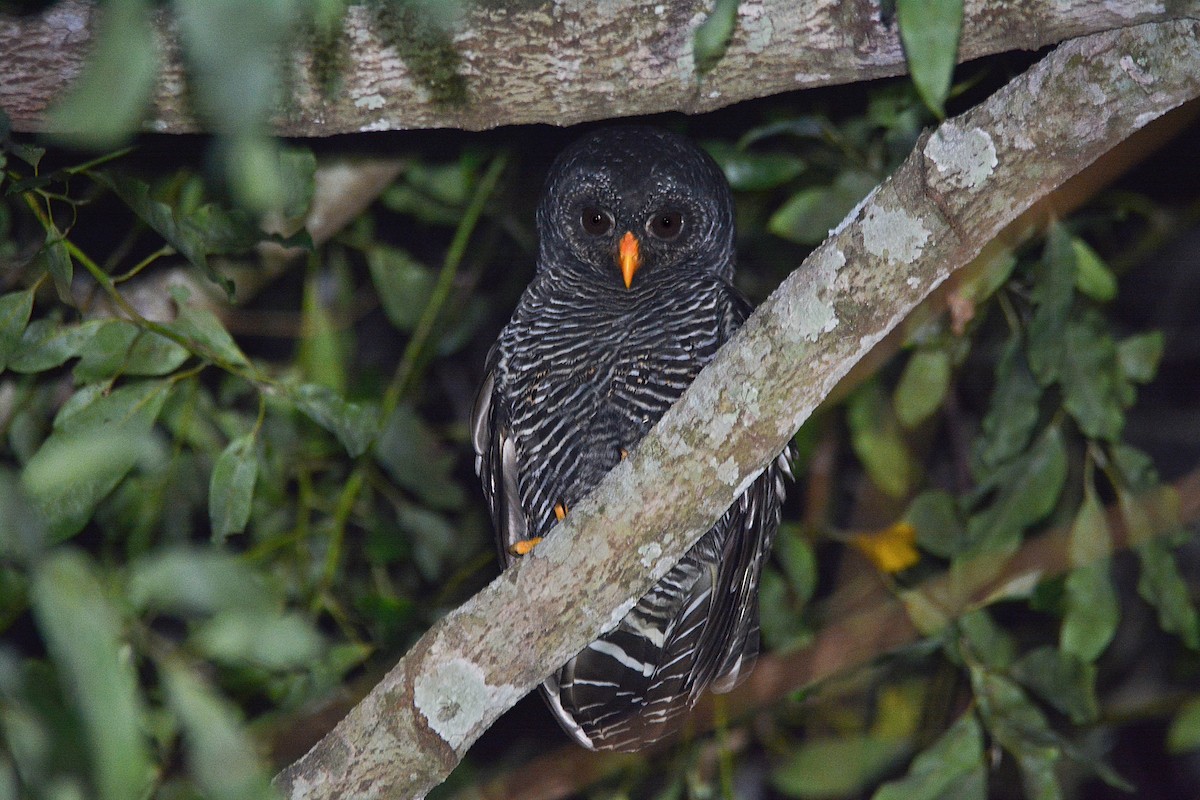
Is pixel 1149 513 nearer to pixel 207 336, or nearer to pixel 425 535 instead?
pixel 425 535

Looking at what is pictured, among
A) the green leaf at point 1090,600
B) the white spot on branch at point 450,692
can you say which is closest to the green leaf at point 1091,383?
the green leaf at point 1090,600

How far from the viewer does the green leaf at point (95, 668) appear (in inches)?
36.2

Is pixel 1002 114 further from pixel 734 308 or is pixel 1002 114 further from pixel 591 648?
pixel 591 648

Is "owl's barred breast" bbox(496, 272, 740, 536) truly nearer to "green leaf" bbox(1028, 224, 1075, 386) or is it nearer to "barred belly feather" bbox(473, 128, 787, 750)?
"barred belly feather" bbox(473, 128, 787, 750)

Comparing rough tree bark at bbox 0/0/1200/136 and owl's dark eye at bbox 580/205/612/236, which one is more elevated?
rough tree bark at bbox 0/0/1200/136

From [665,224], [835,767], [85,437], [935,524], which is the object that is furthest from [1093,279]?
[85,437]

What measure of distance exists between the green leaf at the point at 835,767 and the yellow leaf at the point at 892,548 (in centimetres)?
44

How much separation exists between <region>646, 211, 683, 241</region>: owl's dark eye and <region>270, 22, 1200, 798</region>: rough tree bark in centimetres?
89

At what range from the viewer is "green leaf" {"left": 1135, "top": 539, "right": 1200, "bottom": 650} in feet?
7.97

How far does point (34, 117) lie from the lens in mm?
2023

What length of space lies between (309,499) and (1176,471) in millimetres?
2832

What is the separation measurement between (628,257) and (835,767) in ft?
4.34

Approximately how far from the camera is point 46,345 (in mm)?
2125

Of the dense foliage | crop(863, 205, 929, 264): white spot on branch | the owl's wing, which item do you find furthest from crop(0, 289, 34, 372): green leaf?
crop(863, 205, 929, 264): white spot on branch
